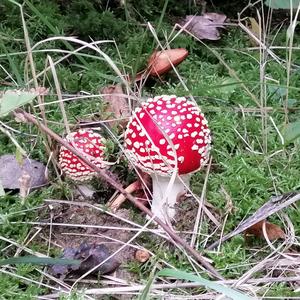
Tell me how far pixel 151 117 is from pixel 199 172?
0.37 m

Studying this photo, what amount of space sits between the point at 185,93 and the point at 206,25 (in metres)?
0.53

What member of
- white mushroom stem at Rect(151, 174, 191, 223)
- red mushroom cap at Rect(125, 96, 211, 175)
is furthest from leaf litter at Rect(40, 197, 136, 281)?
red mushroom cap at Rect(125, 96, 211, 175)

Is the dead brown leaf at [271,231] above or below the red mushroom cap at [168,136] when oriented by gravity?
below

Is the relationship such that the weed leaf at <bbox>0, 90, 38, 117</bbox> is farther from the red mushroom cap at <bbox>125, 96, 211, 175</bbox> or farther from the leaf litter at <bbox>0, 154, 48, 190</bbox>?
the leaf litter at <bbox>0, 154, 48, 190</bbox>

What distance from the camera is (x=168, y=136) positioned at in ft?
6.65

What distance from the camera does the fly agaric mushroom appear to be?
2070mm

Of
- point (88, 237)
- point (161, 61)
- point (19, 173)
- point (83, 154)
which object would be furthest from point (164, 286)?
point (161, 61)

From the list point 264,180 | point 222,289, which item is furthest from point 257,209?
point 222,289

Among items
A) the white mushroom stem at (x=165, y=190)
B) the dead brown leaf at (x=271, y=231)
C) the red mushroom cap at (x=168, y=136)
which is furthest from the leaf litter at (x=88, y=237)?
the dead brown leaf at (x=271, y=231)

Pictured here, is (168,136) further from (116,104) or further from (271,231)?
(116,104)

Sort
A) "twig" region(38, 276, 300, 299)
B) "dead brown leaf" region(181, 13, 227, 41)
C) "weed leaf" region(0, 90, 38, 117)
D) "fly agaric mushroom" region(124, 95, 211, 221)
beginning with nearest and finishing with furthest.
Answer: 1. "weed leaf" region(0, 90, 38, 117)
2. "twig" region(38, 276, 300, 299)
3. "fly agaric mushroom" region(124, 95, 211, 221)
4. "dead brown leaf" region(181, 13, 227, 41)

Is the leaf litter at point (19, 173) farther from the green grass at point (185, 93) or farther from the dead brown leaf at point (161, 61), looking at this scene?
the dead brown leaf at point (161, 61)

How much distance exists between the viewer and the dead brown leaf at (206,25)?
Result: 296cm

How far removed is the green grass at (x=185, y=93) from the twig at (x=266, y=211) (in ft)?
0.10
